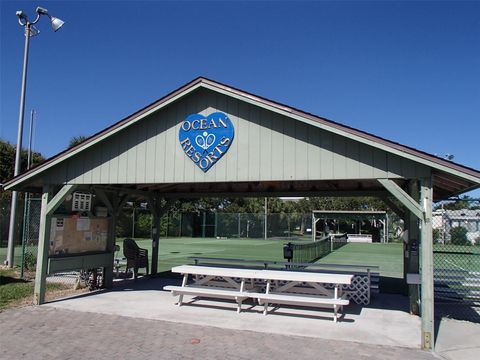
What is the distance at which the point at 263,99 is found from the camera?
790 cm

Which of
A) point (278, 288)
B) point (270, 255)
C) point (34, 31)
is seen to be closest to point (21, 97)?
point (34, 31)

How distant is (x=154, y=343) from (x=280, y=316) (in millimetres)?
2812

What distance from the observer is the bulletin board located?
9945 millimetres

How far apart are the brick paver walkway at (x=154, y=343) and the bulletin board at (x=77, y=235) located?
2.41 metres

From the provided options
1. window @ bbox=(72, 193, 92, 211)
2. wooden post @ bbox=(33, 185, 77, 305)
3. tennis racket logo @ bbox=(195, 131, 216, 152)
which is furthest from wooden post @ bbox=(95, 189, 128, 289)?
tennis racket logo @ bbox=(195, 131, 216, 152)

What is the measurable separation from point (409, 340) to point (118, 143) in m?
6.73

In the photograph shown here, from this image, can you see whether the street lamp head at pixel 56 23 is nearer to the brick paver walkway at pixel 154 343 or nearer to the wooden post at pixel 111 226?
the wooden post at pixel 111 226

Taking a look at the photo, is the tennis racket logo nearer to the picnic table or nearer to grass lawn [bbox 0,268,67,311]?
the picnic table

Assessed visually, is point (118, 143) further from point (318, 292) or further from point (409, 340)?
point (409, 340)

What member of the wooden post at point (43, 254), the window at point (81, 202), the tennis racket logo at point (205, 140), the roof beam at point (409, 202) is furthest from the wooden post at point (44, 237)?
the roof beam at point (409, 202)

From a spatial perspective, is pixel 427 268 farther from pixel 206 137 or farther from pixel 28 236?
pixel 28 236

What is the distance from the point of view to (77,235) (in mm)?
10484

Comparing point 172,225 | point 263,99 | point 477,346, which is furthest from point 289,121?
point 172,225

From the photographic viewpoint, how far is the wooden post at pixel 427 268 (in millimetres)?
6602
